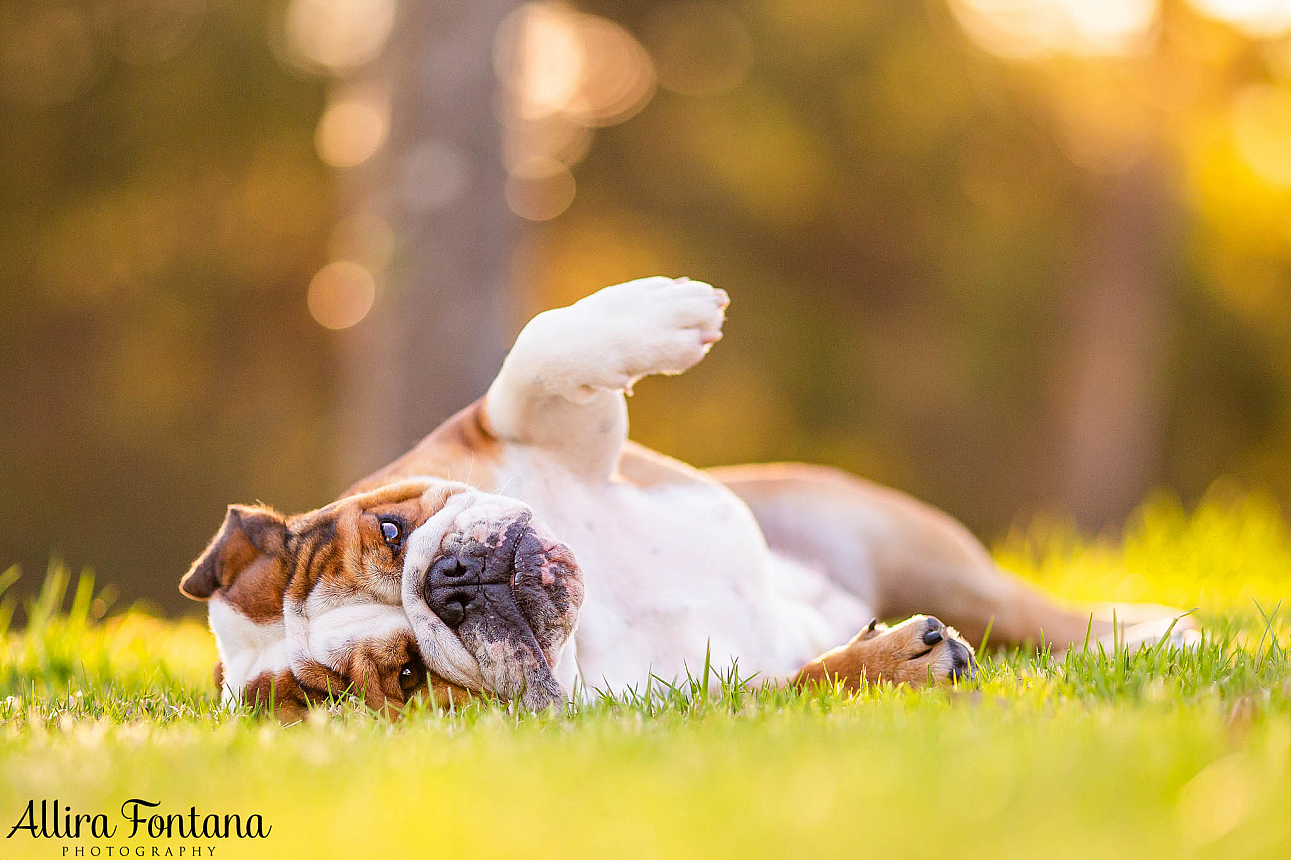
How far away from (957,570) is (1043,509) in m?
11.1

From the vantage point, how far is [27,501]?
13336 mm

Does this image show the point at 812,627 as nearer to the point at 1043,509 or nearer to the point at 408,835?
the point at 408,835

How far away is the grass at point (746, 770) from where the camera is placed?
4.70ft

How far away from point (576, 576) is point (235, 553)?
96cm

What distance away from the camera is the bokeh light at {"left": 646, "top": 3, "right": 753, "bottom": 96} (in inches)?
490

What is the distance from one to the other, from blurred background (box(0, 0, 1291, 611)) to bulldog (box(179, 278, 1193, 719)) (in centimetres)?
651

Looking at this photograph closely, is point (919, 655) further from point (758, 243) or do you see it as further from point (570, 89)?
point (758, 243)

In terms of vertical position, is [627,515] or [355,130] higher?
[355,130]

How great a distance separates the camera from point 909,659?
8.88ft

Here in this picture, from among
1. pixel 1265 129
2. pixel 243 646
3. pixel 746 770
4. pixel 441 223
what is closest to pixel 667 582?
pixel 243 646

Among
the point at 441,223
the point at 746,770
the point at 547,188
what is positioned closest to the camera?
the point at 746,770

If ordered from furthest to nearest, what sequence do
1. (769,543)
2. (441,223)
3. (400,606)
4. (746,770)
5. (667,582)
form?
(441,223) < (769,543) < (667,582) < (400,606) < (746,770)

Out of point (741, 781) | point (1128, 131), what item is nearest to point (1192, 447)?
point (1128, 131)

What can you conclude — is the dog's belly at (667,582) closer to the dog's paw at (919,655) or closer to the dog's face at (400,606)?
the dog's face at (400,606)
